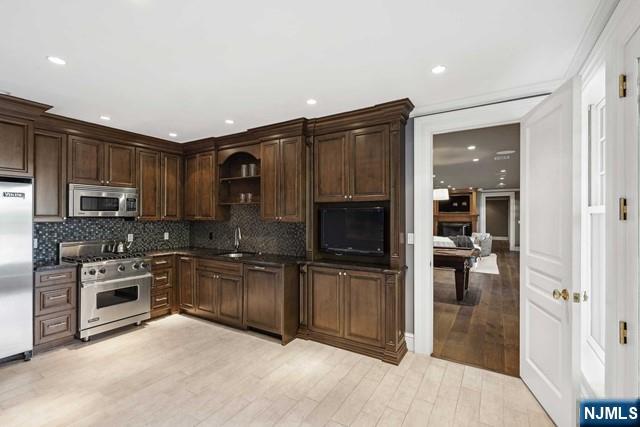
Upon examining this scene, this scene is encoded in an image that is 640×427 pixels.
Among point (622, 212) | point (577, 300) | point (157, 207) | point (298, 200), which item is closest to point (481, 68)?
point (622, 212)

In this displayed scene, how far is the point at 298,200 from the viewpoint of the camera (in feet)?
11.5

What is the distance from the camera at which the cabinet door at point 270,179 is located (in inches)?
145

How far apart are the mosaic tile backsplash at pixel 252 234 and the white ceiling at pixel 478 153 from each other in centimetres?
268

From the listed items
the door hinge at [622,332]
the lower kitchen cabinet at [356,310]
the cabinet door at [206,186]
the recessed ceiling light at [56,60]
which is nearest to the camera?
the door hinge at [622,332]

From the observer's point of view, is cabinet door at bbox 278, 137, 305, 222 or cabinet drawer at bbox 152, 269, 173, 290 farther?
cabinet drawer at bbox 152, 269, 173, 290

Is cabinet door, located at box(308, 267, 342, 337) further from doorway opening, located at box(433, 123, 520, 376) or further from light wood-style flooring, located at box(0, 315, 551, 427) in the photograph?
doorway opening, located at box(433, 123, 520, 376)

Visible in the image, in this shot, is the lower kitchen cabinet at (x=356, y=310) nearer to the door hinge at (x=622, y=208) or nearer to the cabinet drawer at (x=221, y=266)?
the cabinet drawer at (x=221, y=266)

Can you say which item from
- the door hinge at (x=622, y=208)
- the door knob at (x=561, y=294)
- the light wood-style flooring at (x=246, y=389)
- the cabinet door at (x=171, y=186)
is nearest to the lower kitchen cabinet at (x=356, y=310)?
the light wood-style flooring at (x=246, y=389)

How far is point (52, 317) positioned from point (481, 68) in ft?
15.6

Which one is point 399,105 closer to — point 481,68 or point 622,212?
point 481,68

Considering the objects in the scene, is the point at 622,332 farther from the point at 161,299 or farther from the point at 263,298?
the point at 161,299

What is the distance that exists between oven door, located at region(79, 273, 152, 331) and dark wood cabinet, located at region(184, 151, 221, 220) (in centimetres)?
114

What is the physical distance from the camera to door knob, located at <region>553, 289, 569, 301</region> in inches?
73.5

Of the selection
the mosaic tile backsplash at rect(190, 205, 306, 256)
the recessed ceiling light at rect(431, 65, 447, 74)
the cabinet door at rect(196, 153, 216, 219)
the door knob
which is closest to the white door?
the door knob
